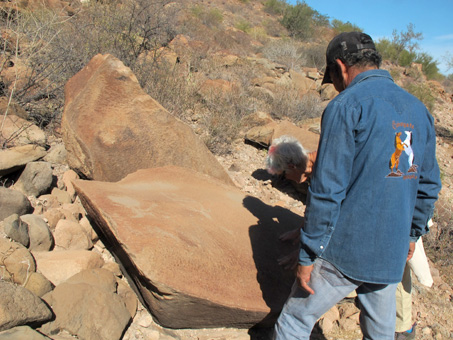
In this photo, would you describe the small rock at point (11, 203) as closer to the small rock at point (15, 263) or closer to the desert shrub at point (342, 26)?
the small rock at point (15, 263)

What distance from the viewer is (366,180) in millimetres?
1494

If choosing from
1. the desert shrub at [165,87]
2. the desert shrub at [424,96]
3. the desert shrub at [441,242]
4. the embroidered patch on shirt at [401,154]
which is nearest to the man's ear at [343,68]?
the embroidered patch on shirt at [401,154]

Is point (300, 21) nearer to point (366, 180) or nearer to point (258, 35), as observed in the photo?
point (258, 35)

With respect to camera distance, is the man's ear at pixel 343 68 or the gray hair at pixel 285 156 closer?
the man's ear at pixel 343 68

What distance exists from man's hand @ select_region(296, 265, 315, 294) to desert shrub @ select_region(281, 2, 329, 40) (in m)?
21.6

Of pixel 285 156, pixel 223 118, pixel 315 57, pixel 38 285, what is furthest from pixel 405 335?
pixel 315 57

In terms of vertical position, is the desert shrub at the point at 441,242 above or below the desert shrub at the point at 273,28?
below

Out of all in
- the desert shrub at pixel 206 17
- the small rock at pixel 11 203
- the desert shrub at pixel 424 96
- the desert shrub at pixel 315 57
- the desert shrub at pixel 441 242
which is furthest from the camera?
the desert shrub at pixel 206 17

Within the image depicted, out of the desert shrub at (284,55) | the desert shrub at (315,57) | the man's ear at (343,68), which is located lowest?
the man's ear at (343,68)

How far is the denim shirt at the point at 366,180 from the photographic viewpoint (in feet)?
4.79

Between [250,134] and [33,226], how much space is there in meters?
3.80

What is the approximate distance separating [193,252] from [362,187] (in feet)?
3.38

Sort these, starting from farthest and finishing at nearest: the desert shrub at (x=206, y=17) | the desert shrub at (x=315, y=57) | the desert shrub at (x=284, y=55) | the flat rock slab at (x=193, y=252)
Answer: the desert shrub at (x=206, y=17), the desert shrub at (x=315, y=57), the desert shrub at (x=284, y=55), the flat rock slab at (x=193, y=252)

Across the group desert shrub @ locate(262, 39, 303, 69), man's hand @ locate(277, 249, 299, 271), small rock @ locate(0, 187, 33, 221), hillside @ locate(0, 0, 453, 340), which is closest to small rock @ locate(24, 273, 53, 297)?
hillside @ locate(0, 0, 453, 340)
